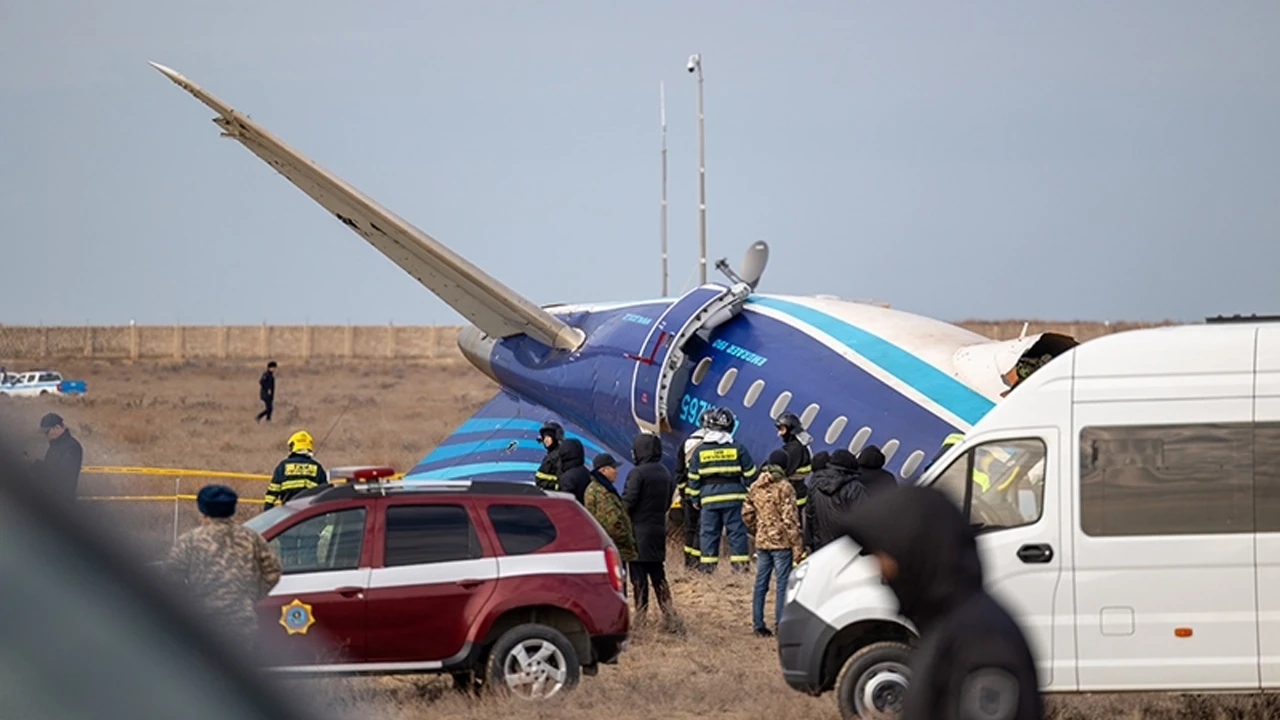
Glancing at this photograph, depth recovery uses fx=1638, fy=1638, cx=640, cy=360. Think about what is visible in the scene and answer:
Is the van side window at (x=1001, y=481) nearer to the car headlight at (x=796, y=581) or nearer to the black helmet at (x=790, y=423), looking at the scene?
the car headlight at (x=796, y=581)

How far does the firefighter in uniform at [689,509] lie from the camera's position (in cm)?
1812

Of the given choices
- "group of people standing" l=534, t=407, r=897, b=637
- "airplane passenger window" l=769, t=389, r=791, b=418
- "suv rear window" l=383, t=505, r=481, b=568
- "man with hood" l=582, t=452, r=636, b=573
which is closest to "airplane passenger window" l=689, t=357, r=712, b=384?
"airplane passenger window" l=769, t=389, r=791, b=418

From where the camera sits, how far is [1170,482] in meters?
10.1

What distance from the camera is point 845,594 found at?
10.5 meters

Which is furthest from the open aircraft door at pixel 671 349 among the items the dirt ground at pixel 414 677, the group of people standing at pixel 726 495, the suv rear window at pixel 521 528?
the suv rear window at pixel 521 528

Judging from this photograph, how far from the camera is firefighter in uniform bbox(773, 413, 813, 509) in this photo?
55.4ft

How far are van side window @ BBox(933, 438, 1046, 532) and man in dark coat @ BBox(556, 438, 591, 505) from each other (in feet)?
16.4

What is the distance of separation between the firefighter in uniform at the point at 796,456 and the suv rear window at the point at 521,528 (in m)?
5.73

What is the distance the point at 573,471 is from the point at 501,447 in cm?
771

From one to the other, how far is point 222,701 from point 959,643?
3.38 m

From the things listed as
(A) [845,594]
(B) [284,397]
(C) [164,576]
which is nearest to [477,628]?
(A) [845,594]

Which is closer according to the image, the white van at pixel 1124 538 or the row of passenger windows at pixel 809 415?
the white van at pixel 1124 538

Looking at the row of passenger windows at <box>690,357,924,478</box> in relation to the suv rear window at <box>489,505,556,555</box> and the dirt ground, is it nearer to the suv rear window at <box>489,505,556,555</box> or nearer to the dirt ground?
the dirt ground

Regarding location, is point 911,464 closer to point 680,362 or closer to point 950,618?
point 680,362
